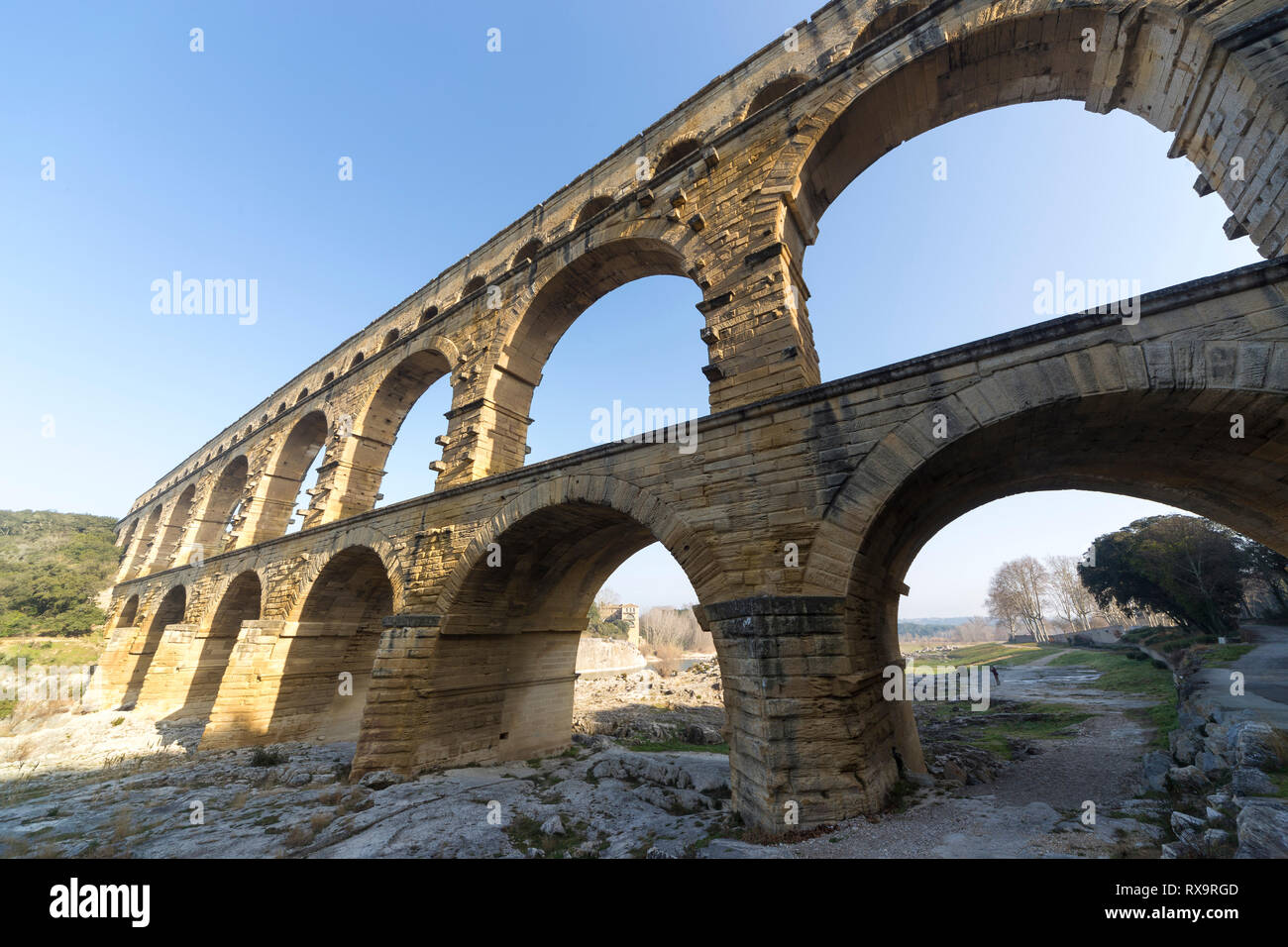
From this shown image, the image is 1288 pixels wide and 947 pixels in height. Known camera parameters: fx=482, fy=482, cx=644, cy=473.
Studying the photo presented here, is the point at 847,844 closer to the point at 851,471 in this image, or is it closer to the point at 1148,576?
the point at 851,471

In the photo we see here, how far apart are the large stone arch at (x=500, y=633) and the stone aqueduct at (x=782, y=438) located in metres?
0.06

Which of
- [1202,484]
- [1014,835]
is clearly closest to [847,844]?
[1014,835]

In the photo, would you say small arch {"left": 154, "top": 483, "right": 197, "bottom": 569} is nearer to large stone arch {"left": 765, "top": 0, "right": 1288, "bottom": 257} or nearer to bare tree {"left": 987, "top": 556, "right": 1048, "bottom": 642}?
large stone arch {"left": 765, "top": 0, "right": 1288, "bottom": 257}

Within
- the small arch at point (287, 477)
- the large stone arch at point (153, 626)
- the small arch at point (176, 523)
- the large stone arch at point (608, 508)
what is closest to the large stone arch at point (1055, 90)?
the large stone arch at point (608, 508)

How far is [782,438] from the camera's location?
5547mm

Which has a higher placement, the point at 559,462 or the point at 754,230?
the point at 754,230

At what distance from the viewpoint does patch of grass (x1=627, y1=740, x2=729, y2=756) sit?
38.8 ft

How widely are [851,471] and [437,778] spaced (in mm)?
7452

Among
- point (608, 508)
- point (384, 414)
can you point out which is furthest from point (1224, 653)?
point (384, 414)

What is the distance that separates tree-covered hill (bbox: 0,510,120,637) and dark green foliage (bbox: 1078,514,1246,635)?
56.1 m

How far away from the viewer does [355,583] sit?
11562 mm

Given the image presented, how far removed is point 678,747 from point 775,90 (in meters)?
15.2

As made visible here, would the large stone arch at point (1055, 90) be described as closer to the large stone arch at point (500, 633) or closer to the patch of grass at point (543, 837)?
the large stone arch at point (500, 633)
